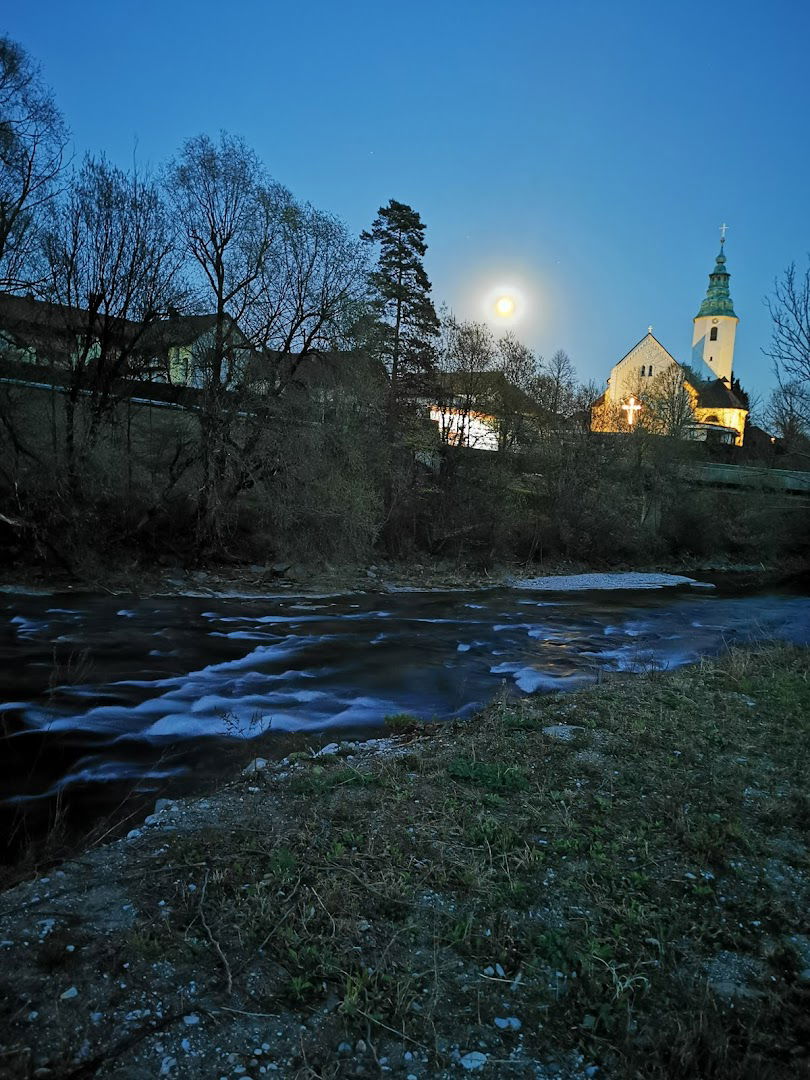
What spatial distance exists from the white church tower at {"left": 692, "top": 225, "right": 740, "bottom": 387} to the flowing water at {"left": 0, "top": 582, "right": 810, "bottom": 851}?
85.5m

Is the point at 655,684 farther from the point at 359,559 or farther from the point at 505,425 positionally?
the point at 505,425

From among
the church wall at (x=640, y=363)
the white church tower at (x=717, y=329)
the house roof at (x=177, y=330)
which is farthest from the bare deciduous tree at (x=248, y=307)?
the white church tower at (x=717, y=329)

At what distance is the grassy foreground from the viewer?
314cm

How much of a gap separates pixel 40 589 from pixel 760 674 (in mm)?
18119

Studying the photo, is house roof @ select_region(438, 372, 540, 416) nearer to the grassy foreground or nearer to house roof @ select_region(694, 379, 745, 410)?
the grassy foreground

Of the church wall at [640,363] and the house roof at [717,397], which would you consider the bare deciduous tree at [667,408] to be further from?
the house roof at [717,397]

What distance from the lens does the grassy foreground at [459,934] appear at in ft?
10.3

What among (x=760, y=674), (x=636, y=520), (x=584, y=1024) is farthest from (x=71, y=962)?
(x=636, y=520)

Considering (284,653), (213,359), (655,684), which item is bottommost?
(284,653)

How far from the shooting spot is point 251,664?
13453 millimetres

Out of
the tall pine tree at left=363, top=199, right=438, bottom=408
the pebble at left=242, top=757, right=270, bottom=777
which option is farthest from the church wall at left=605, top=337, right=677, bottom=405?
the pebble at left=242, top=757, right=270, bottom=777

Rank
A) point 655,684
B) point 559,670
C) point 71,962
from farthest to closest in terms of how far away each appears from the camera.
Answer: point 559,670 → point 655,684 → point 71,962

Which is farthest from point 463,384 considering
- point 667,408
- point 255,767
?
point 255,767

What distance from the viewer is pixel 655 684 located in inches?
414
